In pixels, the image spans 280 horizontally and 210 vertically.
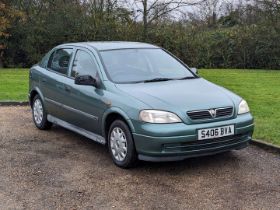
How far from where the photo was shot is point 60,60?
8102 mm

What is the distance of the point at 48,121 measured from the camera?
8430mm

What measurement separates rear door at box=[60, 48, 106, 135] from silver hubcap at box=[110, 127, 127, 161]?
0.37 meters

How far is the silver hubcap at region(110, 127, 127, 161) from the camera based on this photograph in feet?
20.3

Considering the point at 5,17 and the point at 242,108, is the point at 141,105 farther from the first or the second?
the point at 5,17

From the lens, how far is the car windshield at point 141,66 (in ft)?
22.4

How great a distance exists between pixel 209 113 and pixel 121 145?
1168mm

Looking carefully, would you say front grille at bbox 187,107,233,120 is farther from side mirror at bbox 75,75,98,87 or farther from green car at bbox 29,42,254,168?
side mirror at bbox 75,75,98,87

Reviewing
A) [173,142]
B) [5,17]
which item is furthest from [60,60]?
[5,17]

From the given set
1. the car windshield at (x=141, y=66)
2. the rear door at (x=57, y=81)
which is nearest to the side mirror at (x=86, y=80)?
the car windshield at (x=141, y=66)

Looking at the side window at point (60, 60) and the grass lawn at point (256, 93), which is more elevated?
the side window at point (60, 60)

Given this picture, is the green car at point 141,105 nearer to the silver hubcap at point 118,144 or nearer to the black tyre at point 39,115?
the silver hubcap at point 118,144

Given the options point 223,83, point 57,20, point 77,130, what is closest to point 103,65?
point 77,130

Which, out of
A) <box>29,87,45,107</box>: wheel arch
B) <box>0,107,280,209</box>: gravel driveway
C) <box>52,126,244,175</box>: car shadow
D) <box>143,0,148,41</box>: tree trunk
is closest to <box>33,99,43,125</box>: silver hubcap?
<box>29,87,45,107</box>: wheel arch

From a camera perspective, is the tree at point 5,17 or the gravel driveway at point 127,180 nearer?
the gravel driveway at point 127,180
